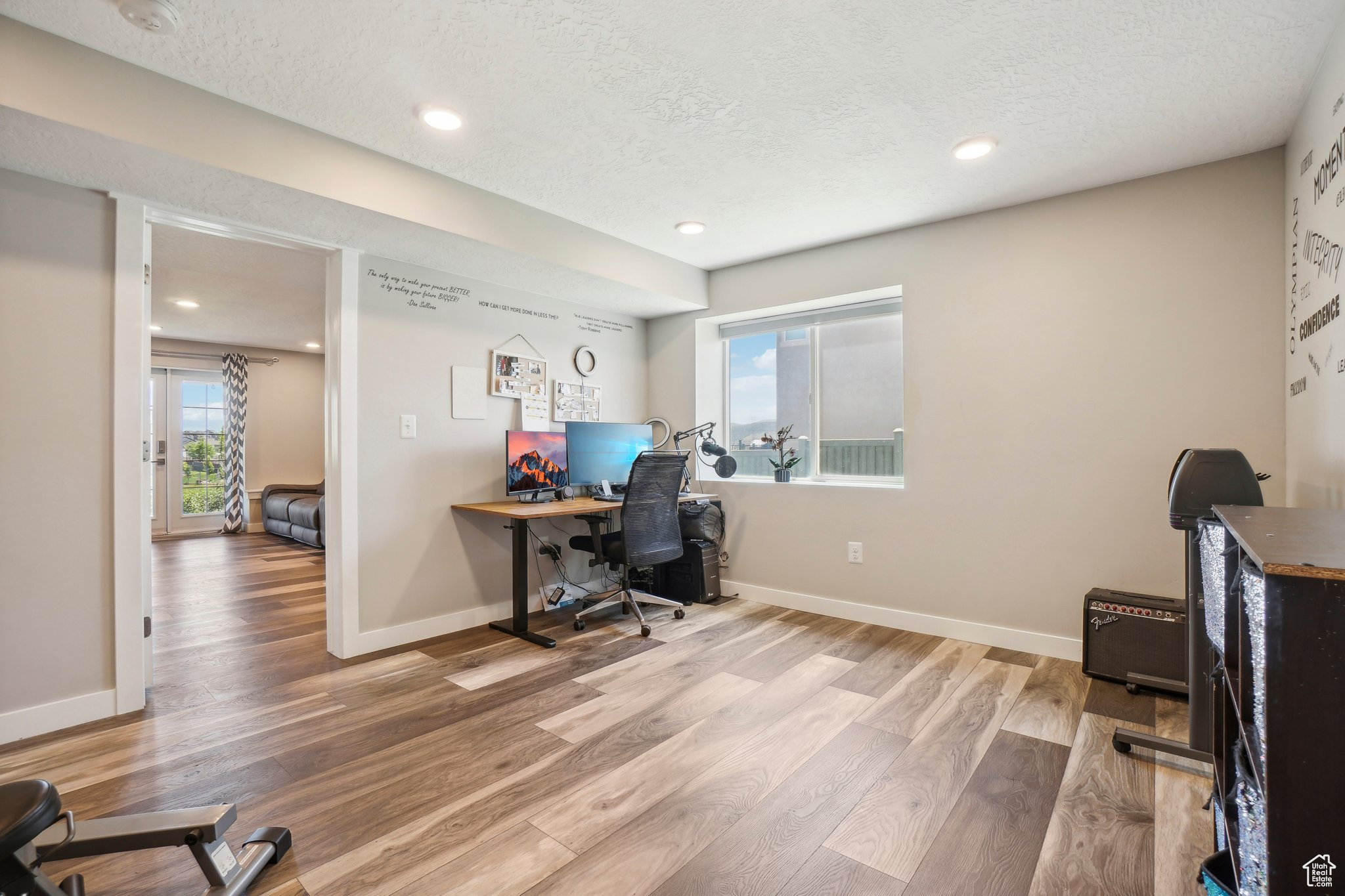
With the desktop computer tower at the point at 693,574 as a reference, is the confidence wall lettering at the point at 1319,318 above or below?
above

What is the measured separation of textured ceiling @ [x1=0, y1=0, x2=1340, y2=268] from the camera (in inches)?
68.9

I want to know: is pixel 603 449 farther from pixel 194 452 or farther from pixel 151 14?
pixel 194 452

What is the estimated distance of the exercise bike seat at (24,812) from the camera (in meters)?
0.98

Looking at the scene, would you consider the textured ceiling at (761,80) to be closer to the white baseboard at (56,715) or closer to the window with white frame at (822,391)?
the window with white frame at (822,391)

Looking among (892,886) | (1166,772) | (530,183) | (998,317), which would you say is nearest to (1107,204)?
(998,317)

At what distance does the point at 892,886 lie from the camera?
143cm

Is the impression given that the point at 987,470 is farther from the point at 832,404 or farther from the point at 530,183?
the point at 530,183

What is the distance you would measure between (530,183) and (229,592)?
3822 millimetres

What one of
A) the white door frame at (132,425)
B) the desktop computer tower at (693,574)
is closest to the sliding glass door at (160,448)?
the white door frame at (132,425)

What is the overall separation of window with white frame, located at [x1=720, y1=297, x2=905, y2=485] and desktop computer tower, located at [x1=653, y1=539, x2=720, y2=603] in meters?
0.78

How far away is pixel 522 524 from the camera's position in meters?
3.36

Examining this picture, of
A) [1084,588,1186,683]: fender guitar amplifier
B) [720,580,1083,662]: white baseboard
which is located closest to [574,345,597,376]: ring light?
[720,580,1083,662]: white baseboard

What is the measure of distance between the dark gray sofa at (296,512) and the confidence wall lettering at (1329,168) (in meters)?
6.50

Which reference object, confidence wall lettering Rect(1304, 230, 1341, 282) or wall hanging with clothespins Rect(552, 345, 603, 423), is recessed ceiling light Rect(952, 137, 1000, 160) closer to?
confidence wall lettering Rect(1304, 230, 1341, 282)
